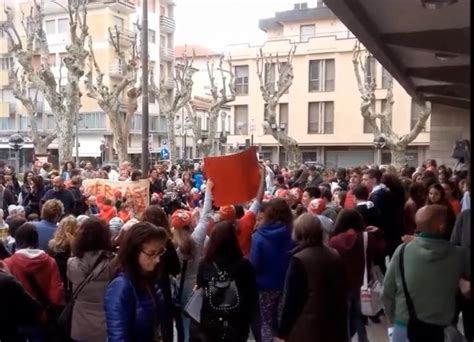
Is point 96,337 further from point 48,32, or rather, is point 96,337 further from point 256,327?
point 48,32

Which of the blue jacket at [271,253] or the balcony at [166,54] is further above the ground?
the balcony at [166,54]

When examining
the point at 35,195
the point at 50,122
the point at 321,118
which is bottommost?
the point at 35,195

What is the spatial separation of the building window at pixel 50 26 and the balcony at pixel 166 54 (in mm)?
11210

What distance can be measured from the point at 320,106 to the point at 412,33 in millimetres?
39153

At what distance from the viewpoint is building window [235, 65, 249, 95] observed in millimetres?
50969

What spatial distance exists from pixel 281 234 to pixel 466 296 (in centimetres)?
177

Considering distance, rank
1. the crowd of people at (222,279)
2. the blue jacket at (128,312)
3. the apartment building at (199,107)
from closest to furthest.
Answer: the blue jacket at (128,312), the crowd of people at (222,279), the apartment building at (199,107)

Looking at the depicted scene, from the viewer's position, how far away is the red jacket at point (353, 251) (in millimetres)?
5641

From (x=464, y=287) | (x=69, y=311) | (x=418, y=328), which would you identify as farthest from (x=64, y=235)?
(x=464, y=287)

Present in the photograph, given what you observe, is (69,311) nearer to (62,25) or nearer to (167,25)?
(62,25)

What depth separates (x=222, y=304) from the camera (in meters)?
4.53

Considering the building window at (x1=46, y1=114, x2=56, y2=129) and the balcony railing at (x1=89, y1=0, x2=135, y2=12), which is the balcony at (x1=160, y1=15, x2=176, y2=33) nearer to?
the balcony railing at (x1=89, y1=0, x2=135, y2=12)

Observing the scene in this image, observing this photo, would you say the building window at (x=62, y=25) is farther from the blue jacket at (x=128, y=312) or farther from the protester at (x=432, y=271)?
the blue jacket at (x=128, y=312)

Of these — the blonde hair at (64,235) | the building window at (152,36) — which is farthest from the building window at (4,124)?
the blonde hair at (64,235)
